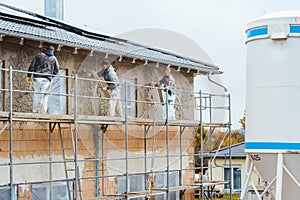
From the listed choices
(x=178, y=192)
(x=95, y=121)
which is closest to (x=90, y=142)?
(x=95, y=121)

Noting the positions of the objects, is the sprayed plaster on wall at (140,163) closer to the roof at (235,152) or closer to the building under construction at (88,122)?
the building under construction at (88,122)

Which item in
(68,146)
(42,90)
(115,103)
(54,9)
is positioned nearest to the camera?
(42,90)

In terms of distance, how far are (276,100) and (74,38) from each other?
5696 mm

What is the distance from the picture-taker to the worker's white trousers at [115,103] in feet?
52.9

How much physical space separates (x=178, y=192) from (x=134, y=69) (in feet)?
13.3

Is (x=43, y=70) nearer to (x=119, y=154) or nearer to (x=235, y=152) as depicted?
(x=119, y=154)

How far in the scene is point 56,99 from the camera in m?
15.4

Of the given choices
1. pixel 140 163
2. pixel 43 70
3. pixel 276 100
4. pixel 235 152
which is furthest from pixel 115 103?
pixel 235 152

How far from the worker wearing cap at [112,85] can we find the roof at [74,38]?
473 millimetres

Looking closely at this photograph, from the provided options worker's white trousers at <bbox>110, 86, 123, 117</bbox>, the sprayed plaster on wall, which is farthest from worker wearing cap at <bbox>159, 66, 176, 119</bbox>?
worker's white trousers at <bbox>110, 86, 123, 117</bbox>

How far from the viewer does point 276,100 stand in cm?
1182

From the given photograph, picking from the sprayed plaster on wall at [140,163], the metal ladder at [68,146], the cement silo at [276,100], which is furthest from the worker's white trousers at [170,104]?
the cement silo at [276,100]

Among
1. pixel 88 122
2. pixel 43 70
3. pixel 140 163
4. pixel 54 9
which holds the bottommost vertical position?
pixel 140 163

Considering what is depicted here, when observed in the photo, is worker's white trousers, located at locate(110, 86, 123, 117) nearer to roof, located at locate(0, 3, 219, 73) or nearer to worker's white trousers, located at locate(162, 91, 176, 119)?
roof, located at locate(0, 3, 219, 73)
